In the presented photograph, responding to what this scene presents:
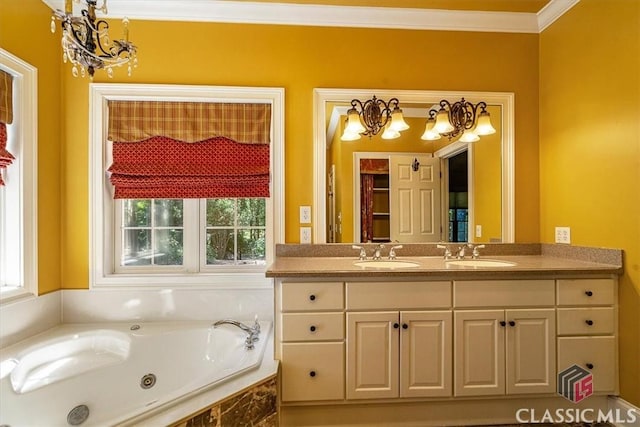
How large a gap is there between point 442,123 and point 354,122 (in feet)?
2.00

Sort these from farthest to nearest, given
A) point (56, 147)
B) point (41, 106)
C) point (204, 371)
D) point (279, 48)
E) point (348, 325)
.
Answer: point (279, 48) < point (56, 147) < point (41, 106) < point (204, 371) < point (348, 325)

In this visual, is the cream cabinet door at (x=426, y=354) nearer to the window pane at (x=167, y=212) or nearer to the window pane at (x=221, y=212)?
the window pane at (x=221, y=212)

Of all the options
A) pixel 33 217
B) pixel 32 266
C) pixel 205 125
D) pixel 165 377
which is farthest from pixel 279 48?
pixel 165 377

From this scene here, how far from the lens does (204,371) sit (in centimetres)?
178

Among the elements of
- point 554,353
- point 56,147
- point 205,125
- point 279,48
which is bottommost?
point 554,353

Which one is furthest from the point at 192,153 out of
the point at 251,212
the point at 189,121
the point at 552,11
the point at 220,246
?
the point at 552,11

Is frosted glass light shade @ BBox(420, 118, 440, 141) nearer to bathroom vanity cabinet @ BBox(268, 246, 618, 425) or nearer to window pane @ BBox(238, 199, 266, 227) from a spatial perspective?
bathroom vanity cabinet @ BBox(268, 246, 618, 425)

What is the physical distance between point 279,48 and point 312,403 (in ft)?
7.34

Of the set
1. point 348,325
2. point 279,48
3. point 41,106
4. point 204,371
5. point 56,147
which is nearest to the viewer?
point 348,325

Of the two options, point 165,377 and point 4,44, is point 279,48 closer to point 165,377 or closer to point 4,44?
point 4,44

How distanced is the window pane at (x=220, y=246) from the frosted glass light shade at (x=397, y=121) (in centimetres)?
141

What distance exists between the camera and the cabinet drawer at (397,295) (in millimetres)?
1661

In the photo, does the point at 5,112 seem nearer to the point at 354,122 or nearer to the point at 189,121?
the point at 189,121

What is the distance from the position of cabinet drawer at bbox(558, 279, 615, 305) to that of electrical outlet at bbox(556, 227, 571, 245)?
1.21 feet
